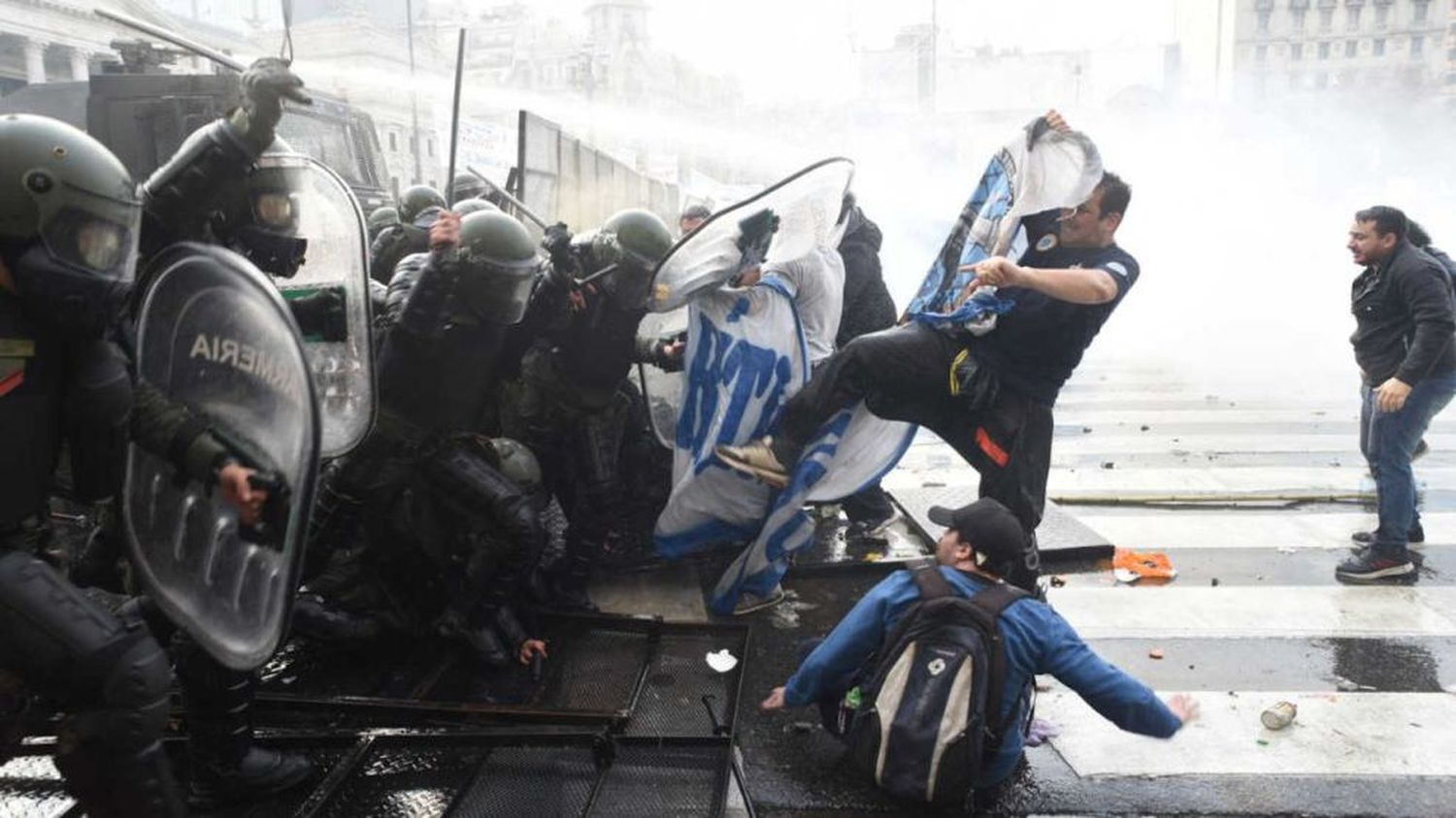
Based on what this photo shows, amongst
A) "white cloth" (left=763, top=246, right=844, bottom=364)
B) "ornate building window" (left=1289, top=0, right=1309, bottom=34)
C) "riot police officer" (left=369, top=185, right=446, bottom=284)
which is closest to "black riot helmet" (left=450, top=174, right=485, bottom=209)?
"riot police officer" (left=369, top=185, right=446, bottom=284)

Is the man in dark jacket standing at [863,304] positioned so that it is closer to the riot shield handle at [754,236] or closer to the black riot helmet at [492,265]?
the riot shield handle at [754,236]

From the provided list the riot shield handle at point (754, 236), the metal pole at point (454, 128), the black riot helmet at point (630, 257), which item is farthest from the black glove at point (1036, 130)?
the metal pole at point (454, 128)

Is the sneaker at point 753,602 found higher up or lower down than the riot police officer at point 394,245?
lower down

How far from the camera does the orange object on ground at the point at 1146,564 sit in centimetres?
525

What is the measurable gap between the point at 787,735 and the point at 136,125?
26.7ft

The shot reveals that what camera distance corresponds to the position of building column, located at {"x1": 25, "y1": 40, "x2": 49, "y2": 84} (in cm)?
3766

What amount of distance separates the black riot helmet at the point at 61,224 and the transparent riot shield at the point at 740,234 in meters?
2.26

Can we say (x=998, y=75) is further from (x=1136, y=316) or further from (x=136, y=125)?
(x=136, y=125)

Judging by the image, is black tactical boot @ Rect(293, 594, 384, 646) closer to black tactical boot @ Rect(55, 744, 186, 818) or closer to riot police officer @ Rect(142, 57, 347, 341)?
Result: riot police officer @ Rect(142, 57, 347, 341)

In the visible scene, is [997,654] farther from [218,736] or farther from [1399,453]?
[1399,453]

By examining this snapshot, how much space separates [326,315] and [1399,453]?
5021 mm

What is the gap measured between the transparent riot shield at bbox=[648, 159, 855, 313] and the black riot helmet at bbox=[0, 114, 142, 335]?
2256 millimetres

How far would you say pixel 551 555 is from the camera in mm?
4586

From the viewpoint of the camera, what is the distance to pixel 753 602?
460 centimetres
